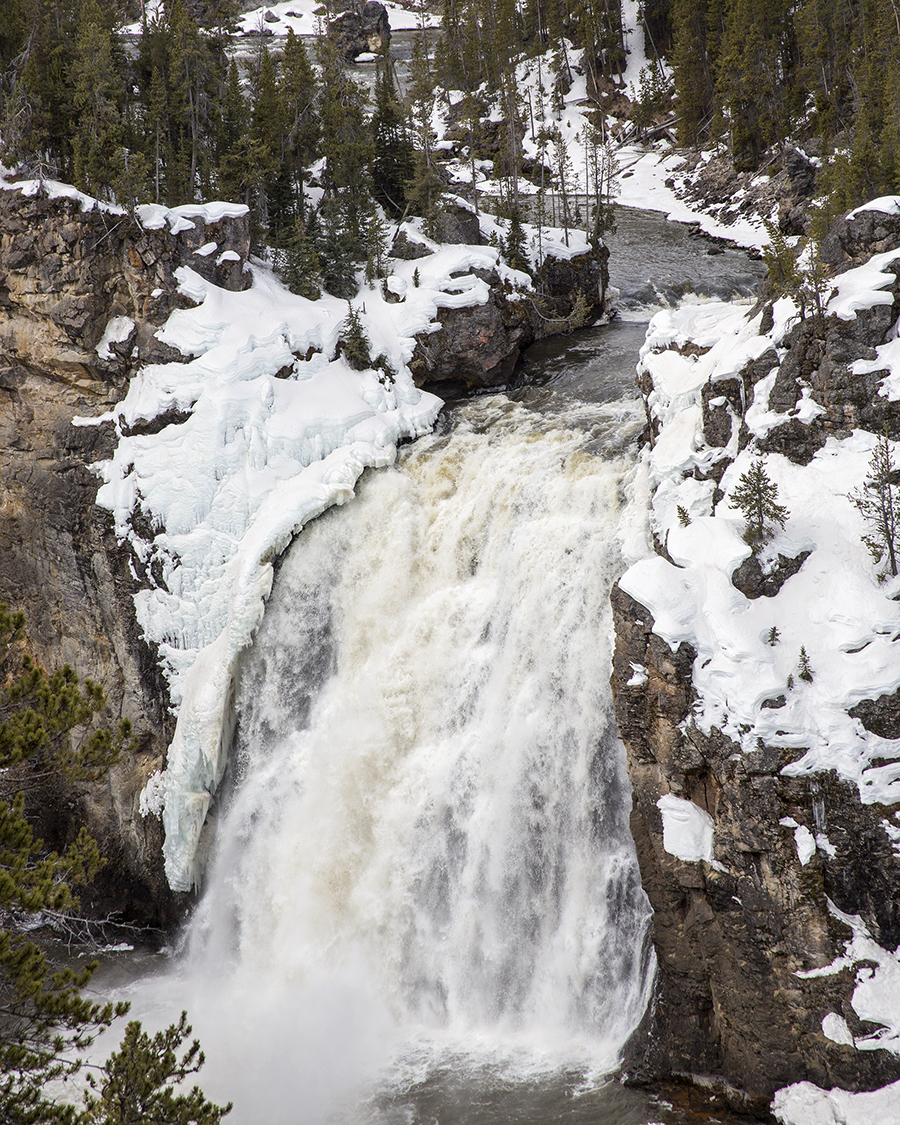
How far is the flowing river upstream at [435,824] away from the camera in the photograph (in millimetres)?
12516

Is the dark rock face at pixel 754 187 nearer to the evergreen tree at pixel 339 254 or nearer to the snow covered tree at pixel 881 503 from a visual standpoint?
the evergreen tree at pixel 339 254

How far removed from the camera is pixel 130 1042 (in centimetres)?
845

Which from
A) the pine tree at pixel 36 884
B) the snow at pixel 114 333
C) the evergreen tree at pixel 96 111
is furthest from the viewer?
the evergreen tree at pixel 96 111

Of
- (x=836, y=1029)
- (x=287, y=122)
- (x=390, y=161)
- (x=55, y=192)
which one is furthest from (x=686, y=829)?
(x=287, y=122)

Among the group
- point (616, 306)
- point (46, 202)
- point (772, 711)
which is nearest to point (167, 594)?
point (46, 202)

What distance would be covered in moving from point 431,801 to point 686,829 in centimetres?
530

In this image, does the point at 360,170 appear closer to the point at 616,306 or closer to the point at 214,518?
the point at 616,306

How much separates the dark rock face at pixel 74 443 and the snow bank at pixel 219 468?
51 centimetres

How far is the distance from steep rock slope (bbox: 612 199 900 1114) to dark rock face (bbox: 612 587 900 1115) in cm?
2

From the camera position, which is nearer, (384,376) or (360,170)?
(384,376)

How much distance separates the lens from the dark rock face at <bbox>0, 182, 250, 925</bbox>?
19.1 metres

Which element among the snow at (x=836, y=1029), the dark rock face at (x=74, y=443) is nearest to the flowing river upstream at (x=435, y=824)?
the snow at (x=836, y=1029)

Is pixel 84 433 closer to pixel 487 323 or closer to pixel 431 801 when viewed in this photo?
pixel 487 323

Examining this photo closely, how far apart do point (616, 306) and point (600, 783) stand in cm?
2078
